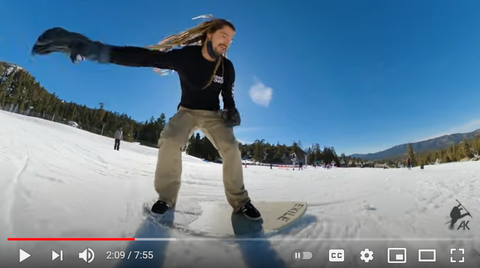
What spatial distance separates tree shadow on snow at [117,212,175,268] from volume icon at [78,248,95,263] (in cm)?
13

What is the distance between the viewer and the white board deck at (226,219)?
46.6 inches

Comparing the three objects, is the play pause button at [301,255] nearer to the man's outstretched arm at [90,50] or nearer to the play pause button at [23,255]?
the play pause button at [23,255]

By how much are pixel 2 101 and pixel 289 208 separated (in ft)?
163

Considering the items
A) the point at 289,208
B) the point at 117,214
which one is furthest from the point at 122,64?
the point at 289,208

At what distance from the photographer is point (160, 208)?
137cm

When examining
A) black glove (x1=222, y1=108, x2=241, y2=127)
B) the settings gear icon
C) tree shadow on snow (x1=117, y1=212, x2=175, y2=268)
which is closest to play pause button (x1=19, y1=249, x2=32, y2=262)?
tree shadow on snow (x1=117, y1=212, x2=175, y2=268)

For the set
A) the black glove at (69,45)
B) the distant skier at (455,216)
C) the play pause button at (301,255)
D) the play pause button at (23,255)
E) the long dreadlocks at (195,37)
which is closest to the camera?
the play pause button at (23,255)

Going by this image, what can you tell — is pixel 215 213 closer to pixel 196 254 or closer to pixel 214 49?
pixel 196 254

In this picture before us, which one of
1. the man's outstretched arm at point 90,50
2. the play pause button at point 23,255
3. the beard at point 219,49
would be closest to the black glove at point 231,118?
the beard at point 219,49

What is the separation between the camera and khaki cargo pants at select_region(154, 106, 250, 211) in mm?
1479

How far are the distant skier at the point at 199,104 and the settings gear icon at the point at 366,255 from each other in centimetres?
58

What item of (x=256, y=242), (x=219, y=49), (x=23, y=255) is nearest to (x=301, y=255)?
(x=256, y=242)

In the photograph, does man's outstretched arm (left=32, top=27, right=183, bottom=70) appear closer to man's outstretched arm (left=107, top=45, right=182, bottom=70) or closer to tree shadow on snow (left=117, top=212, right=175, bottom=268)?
man's outstretched arm (left=107, top=45, right=182, bottom=70)
